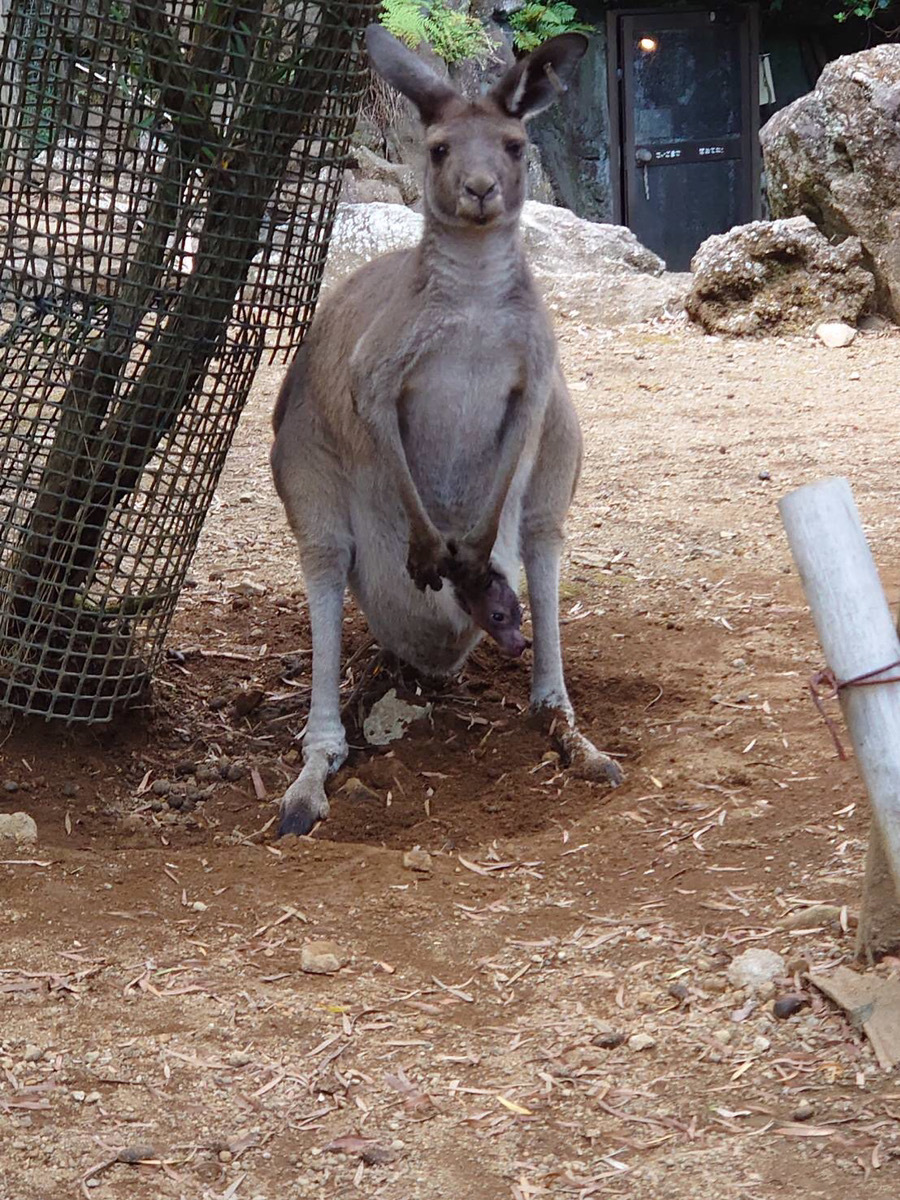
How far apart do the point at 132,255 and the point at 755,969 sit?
2287 millimetres

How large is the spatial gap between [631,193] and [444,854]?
478 inches

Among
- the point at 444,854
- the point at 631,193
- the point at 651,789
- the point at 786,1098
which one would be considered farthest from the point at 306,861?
the point at 631,193

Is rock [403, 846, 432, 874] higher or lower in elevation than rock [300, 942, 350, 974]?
higher

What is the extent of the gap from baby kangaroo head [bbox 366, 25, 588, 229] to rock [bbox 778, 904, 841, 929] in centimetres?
186

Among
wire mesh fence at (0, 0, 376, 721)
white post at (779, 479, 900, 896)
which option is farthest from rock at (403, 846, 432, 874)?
white post at (779, 479, 900, 896)

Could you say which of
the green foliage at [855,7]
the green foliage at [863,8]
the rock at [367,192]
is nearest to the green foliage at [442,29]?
the rock at [367,192]

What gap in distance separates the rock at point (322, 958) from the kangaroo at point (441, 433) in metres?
0.77

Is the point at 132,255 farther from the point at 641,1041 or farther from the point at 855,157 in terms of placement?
the point at 855,157

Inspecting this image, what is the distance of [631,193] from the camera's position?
14477 millimetres

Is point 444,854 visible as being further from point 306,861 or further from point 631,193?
point 631,193

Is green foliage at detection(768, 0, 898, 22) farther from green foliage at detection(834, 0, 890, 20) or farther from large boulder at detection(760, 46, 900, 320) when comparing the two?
large boulder at detection(760, 46, 900, 320)

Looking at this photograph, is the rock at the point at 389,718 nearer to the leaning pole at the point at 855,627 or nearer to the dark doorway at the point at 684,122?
the leaning pole at the point at 855,627

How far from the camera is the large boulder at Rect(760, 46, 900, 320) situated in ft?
30.5

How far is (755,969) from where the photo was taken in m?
2.64
